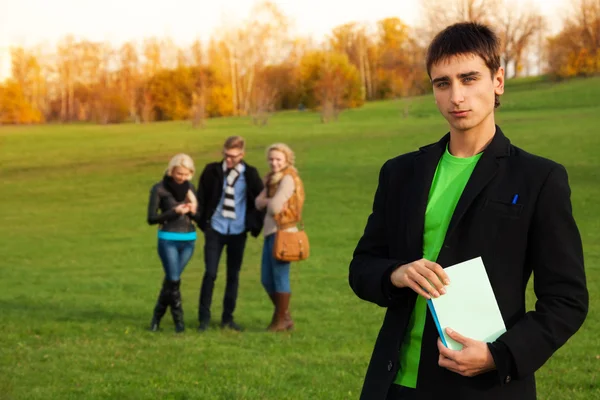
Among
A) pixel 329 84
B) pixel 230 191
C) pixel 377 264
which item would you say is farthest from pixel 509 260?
pixel 329 84

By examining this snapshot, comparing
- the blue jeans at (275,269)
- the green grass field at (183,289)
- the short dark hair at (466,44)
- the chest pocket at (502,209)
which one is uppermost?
the short dark hair at (466,44)

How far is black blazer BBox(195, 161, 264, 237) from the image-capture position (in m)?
11.7

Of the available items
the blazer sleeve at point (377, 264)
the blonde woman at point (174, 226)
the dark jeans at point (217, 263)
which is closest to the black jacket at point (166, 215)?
the blonde woman at point (174, 226)

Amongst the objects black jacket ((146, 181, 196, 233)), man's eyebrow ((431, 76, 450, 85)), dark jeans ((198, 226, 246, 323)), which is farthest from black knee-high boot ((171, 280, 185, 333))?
man's eyebrow ((431, 76, 450, 85))

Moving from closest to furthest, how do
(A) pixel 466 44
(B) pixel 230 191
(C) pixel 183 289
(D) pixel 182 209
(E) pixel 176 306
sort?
1. (A) pixel 466 44
2. (D) pixel 182 209
3. (E) pixel 176 306
4. (B) pixel 230 191
5. (C) pixel 183 289

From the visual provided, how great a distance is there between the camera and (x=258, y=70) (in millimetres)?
113750

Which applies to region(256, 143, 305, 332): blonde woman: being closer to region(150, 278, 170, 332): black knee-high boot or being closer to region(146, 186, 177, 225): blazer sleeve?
region(146, 186, 177, 225): blazer sleeve

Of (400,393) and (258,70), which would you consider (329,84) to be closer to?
(258,70)

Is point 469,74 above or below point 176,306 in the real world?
above

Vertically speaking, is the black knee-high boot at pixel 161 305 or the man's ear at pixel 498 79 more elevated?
the man's ear at pixel 498 79

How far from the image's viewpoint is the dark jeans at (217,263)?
463 inches

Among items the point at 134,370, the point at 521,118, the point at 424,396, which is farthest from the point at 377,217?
the point at 521,118

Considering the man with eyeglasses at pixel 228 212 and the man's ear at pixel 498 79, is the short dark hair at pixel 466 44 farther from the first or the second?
the man with eyeglasses at pixel 228 212

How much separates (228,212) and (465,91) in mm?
8873
